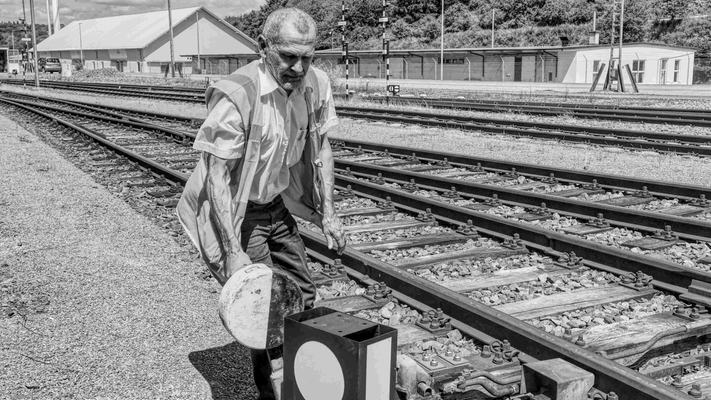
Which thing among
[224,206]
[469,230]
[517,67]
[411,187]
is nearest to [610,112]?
[411,187]

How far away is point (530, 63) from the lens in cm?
4966

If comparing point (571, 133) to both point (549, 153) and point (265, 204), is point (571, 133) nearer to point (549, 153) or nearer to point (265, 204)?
point (549, 153)

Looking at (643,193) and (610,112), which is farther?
(610,112)

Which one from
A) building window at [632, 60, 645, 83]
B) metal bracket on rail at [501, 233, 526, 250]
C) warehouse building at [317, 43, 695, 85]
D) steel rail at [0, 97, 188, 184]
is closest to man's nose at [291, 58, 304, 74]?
metal bracket on rail at [501, 233, 526, 250]

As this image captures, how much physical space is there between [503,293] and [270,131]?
2771 mm

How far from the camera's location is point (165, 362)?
4.44 m

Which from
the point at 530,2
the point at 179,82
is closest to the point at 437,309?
the point at 179,82

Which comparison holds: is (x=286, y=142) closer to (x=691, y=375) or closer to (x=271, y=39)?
(x=271, y=39)

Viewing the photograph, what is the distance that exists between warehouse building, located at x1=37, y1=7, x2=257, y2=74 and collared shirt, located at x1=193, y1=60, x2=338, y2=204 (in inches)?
2783

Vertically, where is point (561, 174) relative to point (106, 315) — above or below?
above

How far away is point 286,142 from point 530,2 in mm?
79654

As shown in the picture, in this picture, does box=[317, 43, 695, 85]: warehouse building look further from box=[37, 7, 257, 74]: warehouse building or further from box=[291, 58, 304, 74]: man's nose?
box=[291, 58, 304, 74]: man's nose

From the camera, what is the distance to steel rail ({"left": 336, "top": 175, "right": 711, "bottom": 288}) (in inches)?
214

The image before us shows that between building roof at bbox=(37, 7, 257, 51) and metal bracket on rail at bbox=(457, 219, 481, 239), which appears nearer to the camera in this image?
metal bracket on rail at bbox=(457, 219, 481, 239)
